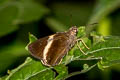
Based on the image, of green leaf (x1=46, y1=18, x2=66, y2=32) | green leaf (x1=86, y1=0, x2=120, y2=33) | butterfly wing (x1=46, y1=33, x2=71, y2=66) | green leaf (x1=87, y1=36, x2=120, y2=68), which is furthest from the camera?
green leaf (x1=46, y1=18, x2=66, y2=32)

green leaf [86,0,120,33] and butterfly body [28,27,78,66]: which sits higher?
green leaf [86,0,120,33]

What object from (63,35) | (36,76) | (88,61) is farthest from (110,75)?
(36,76)

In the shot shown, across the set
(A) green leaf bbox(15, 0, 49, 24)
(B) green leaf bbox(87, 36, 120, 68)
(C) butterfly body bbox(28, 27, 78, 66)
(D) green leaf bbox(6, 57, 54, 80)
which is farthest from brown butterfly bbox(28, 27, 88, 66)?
(A) green leaf bbox(15, 0, 49, 24)

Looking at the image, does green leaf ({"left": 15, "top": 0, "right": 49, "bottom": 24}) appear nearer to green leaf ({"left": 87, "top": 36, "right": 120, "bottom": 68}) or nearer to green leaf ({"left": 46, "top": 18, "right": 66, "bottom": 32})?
green leaf ({"left": 46, "top": 18, "right": 66, "bottom": 32})

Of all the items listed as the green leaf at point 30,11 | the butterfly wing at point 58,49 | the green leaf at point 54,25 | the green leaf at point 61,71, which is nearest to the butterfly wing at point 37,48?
the butterfly wing at point 58,49

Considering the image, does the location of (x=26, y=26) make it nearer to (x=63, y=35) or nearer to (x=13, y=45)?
(x=13, y=45)

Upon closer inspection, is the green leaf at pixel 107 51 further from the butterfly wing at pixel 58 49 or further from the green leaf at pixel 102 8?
the green leaf at pixel 102 8

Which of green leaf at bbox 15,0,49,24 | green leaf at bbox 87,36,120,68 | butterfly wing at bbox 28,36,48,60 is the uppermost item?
green leaf at bbox 15,0,49,24

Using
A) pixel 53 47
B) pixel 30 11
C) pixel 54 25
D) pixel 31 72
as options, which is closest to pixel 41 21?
pixel 30 11
